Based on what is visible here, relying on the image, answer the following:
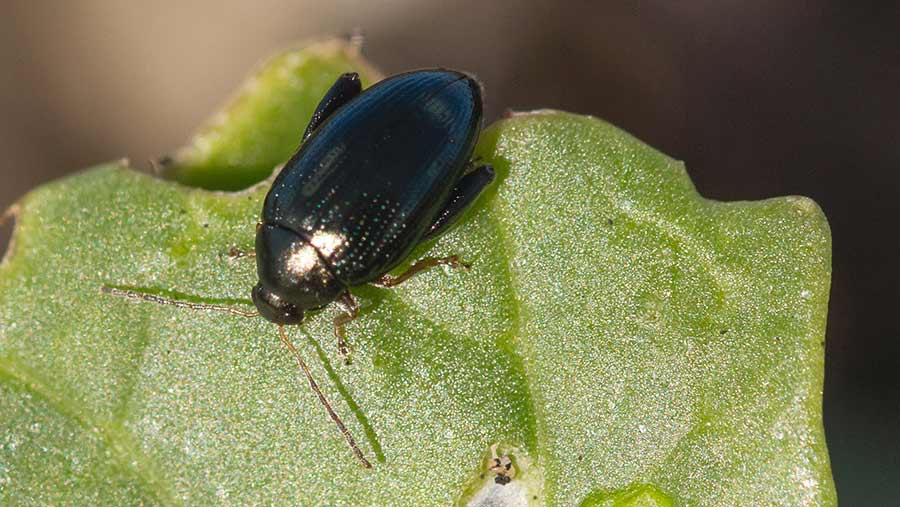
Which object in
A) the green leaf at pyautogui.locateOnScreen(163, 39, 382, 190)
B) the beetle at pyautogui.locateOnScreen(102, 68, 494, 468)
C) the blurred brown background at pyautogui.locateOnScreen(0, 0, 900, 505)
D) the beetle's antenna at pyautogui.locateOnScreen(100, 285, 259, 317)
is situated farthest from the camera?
the blurred brown background at pyautogui.locateOnScreen(0, 0, 900, 505)

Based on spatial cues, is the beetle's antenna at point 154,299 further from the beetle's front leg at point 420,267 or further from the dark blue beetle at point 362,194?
the beetle's front leg at point 420,267

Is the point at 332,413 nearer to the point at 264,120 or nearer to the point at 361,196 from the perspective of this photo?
the point at 361,196

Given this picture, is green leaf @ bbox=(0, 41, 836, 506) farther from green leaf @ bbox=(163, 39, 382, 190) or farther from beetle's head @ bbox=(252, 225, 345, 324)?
green leaf @ bbox=(163, 39, 382, 190)

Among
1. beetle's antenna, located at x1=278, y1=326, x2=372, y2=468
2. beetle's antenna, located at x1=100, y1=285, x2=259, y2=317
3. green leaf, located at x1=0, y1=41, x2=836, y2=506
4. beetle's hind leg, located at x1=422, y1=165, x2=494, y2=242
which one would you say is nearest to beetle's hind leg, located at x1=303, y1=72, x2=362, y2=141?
green leaf, located at x1=0, y1=41, x2=836, y2=506

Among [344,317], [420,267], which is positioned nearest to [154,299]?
[344,317]

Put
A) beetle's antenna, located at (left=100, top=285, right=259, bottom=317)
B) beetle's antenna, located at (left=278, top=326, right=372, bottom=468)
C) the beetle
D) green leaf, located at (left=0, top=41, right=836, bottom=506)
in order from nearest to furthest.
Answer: green leaf, located at (left=0, top=41, right=836, bottom=506)
beetle's antenna, located at (left=278, top=326, right=372, bottom=468)
beetle's antenna, located at (left=100, top=285, right=259, bottom=317)
the beetle

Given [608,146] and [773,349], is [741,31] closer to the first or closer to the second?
[608,146]

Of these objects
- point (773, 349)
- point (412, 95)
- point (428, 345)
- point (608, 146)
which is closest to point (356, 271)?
point (428, 345)
